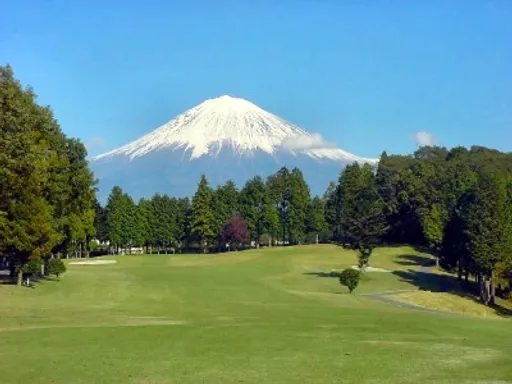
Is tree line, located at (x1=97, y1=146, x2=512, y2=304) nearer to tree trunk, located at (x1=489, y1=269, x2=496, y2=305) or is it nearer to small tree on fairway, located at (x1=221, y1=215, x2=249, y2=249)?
small tree on fairway, located at (x1=221, y1=215, x2=249, y2=249)

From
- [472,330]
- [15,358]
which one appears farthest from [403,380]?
[472,330]

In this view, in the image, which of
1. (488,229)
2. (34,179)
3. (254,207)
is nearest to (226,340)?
(34,179)

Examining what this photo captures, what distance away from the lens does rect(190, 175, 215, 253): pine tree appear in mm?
128000

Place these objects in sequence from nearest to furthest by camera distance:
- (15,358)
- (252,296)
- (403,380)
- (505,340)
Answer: (403,380) → (15,358) → (505,340) → (252,296)

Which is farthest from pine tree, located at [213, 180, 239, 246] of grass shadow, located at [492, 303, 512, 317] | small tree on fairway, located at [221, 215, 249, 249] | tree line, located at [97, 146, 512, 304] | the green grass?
the green grass

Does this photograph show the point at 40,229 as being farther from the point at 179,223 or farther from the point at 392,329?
the point at 179,223

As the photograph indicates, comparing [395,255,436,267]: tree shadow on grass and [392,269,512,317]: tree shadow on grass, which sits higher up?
[395,255,436,267]: tree shadow on grass

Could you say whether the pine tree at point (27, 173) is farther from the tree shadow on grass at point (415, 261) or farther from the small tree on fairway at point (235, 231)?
the small tree on fairway at point (235, 231)

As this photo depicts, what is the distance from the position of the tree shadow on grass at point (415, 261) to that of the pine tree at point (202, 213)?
37.3m

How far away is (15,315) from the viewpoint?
104 ft

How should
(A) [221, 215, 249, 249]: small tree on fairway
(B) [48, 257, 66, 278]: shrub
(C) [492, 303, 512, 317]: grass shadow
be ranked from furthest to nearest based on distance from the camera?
1. (A) [221, 215, 249, 249]: small tree on fairway
2. (C) [492, 303, 512, 317]: grass shadow
3. (B) [48, 257, 66, 278]: shrub

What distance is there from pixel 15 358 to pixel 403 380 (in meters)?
9.90

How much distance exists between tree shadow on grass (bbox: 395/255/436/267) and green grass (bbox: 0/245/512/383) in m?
48.9

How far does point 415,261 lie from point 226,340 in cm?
8259
